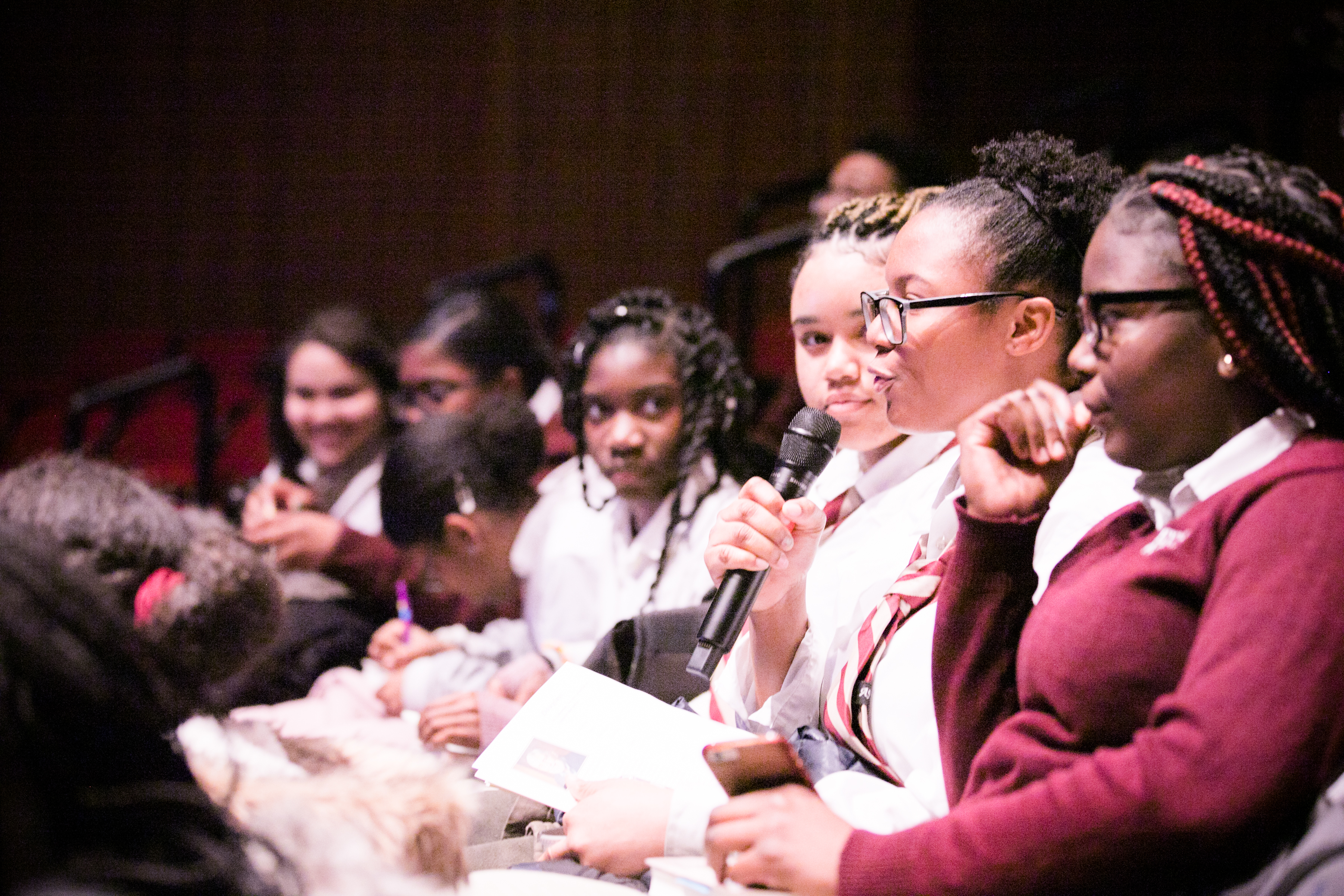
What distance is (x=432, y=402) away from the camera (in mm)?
3174

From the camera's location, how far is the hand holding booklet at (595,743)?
54.3 inches

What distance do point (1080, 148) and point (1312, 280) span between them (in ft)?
2.05

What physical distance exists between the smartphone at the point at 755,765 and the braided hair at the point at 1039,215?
617 mm

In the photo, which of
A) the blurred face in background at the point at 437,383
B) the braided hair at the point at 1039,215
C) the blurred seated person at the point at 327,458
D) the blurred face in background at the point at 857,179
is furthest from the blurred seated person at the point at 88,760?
the blurred face in background at the point at 857,179

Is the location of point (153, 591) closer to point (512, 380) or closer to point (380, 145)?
point (512, 380)

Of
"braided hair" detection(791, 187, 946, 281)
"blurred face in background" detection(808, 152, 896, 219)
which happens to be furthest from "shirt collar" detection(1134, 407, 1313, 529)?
"blurred face in background" detection(808, 152, 896, 219)

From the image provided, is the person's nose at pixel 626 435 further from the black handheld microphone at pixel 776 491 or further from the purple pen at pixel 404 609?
the black handheld microphone at pixel 776 491

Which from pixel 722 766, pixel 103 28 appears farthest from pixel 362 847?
pixel 103 28

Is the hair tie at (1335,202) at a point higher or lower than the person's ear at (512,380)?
higher

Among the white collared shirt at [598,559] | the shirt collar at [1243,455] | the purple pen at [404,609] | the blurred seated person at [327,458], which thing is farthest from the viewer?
the blurred seated person at [327,458]

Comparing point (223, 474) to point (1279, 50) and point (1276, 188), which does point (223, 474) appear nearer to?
point (1276, 188)

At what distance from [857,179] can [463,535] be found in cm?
160

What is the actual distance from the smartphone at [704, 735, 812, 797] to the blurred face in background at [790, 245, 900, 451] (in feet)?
2.11

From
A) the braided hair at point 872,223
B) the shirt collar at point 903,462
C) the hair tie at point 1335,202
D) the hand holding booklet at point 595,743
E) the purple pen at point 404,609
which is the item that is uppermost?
the hair tie at point 1335,202
